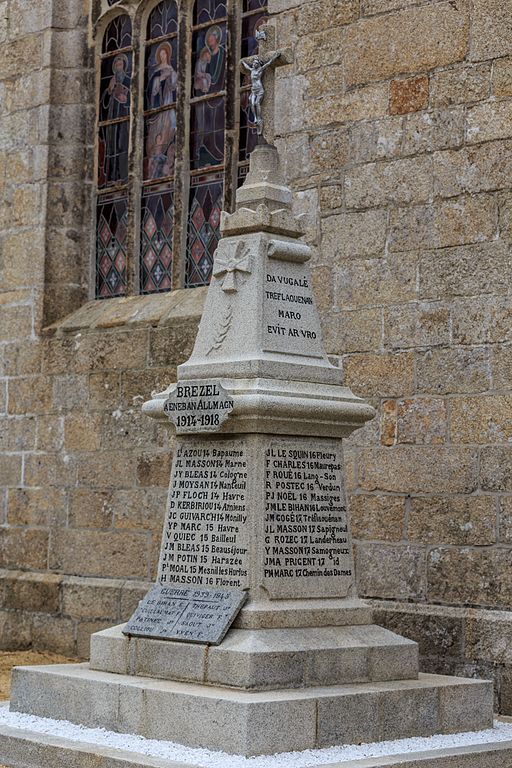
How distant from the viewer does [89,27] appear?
41.1 ft

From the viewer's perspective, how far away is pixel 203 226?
11.5m

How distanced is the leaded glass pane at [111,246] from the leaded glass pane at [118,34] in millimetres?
1316

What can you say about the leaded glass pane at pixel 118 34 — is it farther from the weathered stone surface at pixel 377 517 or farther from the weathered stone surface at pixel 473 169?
the weathered stone surface at pixel 377 517

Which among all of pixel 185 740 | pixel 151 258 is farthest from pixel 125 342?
pixel 185 740

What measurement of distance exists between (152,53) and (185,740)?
727 centimetres

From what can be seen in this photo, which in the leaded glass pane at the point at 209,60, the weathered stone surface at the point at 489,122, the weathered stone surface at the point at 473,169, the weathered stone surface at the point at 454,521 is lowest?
the weathered stone surface at the point at 454,521

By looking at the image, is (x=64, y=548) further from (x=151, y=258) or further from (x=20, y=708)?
(x=20, y=708)

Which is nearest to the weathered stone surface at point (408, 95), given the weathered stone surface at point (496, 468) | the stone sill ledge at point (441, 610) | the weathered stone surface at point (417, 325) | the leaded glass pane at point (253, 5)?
the weathered stone surface at point (417, 325)

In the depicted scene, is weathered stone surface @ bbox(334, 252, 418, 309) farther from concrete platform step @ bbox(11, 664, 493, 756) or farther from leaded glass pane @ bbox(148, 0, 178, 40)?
leaded glass pane @ bbox(148, 0, 178, 40)

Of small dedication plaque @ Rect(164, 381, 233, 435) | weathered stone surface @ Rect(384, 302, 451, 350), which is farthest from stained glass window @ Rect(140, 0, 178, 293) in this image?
small dedication plaque @ Rect(164, 381, 233, 435)

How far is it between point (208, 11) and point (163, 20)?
56cm

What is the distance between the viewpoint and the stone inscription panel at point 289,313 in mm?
7074

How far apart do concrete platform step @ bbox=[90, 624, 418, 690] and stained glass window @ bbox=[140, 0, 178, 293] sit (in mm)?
5132

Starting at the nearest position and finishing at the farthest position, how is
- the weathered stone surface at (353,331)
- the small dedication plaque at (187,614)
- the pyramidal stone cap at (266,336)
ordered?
the small dedication plaque at (187,614)
the pyramidal stone cap at (266,336)
the weathered stone surface at (353,331)
